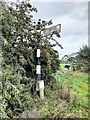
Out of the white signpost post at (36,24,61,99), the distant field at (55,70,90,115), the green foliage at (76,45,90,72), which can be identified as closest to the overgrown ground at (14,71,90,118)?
the distant field at (55,70,90,115)

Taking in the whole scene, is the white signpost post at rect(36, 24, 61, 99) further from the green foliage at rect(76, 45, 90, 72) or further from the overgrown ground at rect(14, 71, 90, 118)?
the green foliage at rect(76, 45, 90, 72)

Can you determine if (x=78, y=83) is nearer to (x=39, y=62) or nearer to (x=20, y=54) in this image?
(x=39, y=62)

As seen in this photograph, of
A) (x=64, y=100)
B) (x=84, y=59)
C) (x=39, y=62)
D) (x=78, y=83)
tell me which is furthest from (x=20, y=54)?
(x=84, y=59)

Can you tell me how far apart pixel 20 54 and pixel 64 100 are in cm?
129

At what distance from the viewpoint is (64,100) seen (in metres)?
7.00

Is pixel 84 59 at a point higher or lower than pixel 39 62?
higher

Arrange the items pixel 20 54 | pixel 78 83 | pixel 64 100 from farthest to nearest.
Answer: pixel 78 83 < pixel 64 100 < pixel 20 54

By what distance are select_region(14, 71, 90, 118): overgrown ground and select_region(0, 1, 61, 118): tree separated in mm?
297

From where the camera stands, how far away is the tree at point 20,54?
20.7 ft

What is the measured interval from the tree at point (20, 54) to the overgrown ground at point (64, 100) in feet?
0.98

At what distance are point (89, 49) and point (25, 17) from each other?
352cm

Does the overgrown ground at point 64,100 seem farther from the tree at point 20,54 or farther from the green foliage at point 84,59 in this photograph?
the green foliage at point 84,59

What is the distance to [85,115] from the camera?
262 inches

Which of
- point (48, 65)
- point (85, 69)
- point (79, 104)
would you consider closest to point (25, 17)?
point (48, 65)
